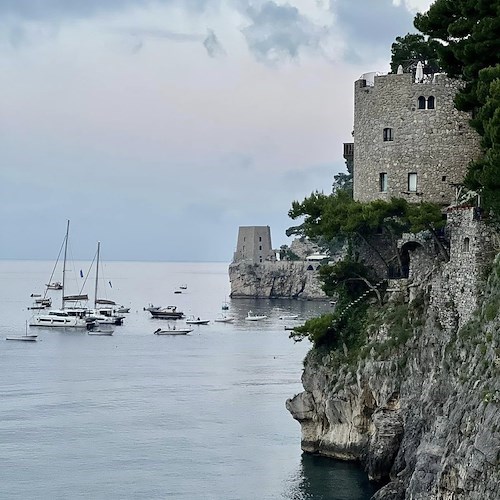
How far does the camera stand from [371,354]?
38.1 m

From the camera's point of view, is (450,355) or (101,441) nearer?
(450,355)

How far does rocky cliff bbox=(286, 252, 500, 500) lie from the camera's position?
26844mm

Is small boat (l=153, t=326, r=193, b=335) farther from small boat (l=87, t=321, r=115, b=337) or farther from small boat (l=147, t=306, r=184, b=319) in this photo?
small boat (l=147, t=306, r=184, b=319)

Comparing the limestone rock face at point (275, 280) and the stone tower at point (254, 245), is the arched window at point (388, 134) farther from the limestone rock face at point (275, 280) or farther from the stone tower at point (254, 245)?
the stone tower at point (254, 245)

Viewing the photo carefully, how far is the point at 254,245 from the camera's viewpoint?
146m

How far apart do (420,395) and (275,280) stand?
105m

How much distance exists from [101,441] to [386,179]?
15.8 m

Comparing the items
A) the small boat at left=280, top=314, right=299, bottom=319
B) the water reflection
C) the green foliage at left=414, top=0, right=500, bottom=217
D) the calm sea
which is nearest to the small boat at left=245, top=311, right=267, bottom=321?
the small boat at left=280, top=314, right=299, bottom=319

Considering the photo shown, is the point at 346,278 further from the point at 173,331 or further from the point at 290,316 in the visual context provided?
the point at 290,316

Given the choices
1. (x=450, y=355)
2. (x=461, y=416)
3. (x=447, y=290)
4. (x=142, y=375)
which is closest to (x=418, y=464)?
(x=461, y=416)

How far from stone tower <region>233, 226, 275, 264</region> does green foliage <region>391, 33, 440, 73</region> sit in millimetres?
97268

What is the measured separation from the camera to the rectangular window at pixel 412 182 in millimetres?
40656

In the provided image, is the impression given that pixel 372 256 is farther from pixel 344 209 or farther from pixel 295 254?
pixel 295 254

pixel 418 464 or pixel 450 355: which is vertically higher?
pixel 450 355
